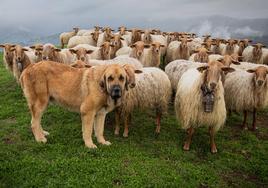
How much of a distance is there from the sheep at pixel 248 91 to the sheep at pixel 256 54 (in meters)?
7.41

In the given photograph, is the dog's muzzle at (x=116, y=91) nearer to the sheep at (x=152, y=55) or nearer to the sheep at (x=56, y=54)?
the sheep at (x=56, y=54)

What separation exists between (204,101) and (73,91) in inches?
135

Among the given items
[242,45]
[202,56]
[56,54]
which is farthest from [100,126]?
[242,45]

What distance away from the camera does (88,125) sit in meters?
8.39

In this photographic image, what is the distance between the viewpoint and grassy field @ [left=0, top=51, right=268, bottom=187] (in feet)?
24.7

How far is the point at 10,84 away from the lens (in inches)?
623

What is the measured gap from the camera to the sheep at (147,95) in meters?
10.2

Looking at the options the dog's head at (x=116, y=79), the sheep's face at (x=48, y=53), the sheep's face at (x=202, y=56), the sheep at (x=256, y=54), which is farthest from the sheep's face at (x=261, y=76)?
the sheep at (x=256, y=54)

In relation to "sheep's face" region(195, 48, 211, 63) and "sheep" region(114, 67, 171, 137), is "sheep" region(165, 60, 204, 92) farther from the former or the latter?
"sheep" region(114, 67, 171, 137)

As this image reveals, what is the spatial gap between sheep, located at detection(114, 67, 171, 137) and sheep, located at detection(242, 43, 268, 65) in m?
9.92

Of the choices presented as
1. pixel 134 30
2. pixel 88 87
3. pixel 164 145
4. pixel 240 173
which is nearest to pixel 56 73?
pixel 88 87

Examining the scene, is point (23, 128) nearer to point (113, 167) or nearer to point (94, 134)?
point (94, 134)

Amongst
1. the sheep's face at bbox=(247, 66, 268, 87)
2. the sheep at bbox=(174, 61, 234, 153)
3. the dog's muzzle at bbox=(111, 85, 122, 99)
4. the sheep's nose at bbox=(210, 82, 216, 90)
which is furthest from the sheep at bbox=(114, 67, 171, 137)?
the sheep's face at bbox=(247, 66, 268, 87)

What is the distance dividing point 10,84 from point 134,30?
8.53 meters
